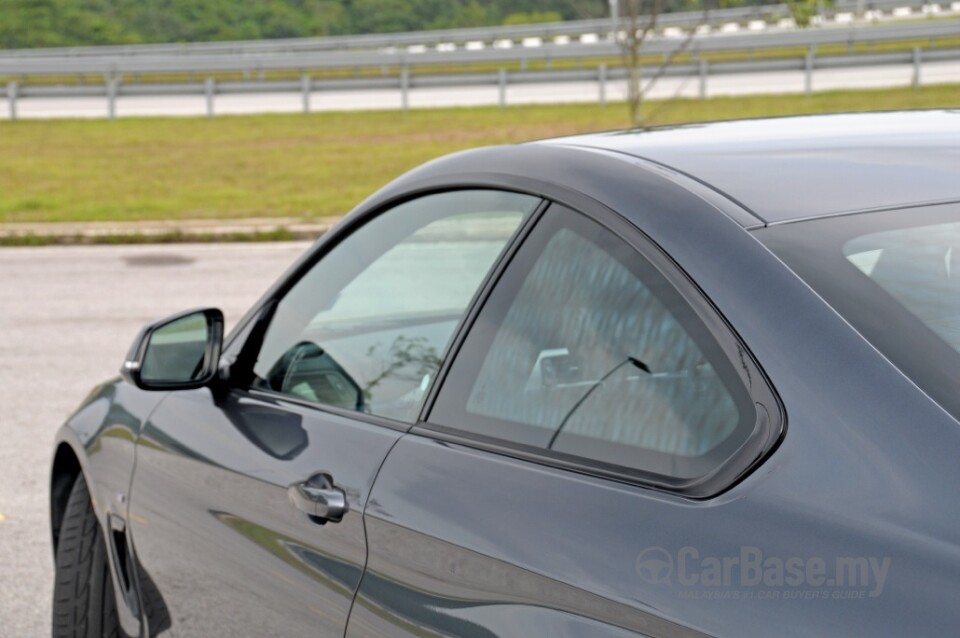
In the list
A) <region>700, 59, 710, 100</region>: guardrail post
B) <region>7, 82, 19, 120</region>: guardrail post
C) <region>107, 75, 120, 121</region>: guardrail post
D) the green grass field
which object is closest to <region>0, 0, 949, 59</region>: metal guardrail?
<region>107, 75, 120, 121</region>: guardrail post

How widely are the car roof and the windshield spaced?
0.05 metres

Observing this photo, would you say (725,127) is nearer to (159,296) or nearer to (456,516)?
(456,516)

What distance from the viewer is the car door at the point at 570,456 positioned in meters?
1.74

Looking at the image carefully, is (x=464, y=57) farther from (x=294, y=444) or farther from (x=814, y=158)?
(x=814, y=158)

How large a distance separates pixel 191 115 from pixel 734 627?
30.2m

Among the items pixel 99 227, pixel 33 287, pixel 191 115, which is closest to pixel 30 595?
pixel 33 287

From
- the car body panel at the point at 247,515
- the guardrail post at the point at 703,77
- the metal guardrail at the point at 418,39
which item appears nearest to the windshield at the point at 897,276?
the car body panel at the point at 247,515

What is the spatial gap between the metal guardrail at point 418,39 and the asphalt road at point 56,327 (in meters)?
48.2

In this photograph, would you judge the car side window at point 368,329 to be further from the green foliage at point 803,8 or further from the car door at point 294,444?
the green foliage at point 803,8

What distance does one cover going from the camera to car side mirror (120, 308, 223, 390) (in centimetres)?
301

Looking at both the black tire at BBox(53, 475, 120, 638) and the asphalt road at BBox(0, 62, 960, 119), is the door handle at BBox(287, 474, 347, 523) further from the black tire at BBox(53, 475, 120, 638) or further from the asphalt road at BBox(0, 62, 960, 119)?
the asphalt road at BBox(0, 62, 960, 119)

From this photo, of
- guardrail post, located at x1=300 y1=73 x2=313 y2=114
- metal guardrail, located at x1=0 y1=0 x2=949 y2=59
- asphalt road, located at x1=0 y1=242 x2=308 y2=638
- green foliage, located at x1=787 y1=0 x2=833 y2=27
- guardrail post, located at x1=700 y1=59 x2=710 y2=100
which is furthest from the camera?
metal guardrail, located at x1=0 y1=0 x2=949 y2=59

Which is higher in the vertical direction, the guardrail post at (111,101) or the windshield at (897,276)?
the windshield at (897,276)

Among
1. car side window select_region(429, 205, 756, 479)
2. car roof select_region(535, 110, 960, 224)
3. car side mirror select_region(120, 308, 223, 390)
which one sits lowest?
car side mirror select_region(120, 308, 223, 390)
